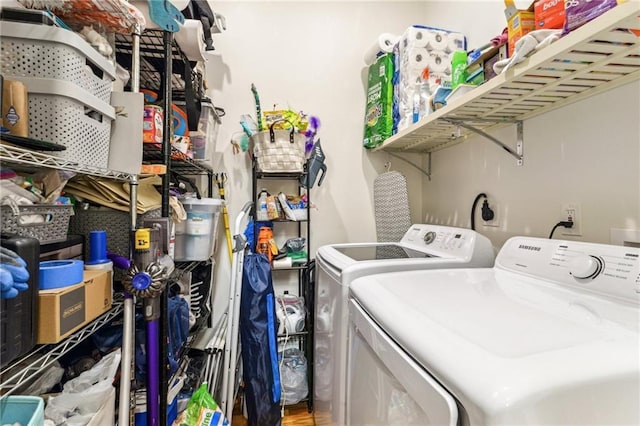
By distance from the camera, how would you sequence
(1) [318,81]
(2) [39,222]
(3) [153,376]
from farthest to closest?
1. (1) [318,81]
2. (3) [153,376]
3. (2) [39,222]

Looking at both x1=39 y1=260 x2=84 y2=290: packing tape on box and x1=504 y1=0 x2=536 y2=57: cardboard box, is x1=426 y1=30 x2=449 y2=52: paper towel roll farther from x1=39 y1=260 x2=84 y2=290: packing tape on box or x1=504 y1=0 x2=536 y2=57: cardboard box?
x1=39 y1=260 x2=84 y2=290: packing tape on box

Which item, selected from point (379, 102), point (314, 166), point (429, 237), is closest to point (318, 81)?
point (379, 102)

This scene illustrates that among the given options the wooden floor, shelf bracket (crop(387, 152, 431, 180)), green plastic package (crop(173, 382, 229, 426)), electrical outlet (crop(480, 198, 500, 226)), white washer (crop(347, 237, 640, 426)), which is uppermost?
shelf bracket (crop(387, 152, 431, 180))

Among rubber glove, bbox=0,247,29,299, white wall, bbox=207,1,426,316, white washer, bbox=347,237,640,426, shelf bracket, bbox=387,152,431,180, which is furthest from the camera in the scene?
shelf bracket, bbox=387,152,431,180

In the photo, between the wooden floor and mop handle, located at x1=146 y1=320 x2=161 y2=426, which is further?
the wooden floor

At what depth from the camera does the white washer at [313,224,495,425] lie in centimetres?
107

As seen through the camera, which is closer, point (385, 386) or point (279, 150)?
point (385, 386)

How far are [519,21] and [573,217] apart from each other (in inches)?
28.4

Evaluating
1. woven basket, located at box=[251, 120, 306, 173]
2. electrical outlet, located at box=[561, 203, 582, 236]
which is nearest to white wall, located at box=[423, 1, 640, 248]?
electrical outlet, located at box=[561, 203, 582, 236]

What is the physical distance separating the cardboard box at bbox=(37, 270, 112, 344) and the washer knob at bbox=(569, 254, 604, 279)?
1348mm

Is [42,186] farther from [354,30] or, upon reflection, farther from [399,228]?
[354,30]

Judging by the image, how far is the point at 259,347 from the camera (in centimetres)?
161

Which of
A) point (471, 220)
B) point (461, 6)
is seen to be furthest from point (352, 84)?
point (471, 220)

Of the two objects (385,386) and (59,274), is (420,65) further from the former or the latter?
(59,274)
